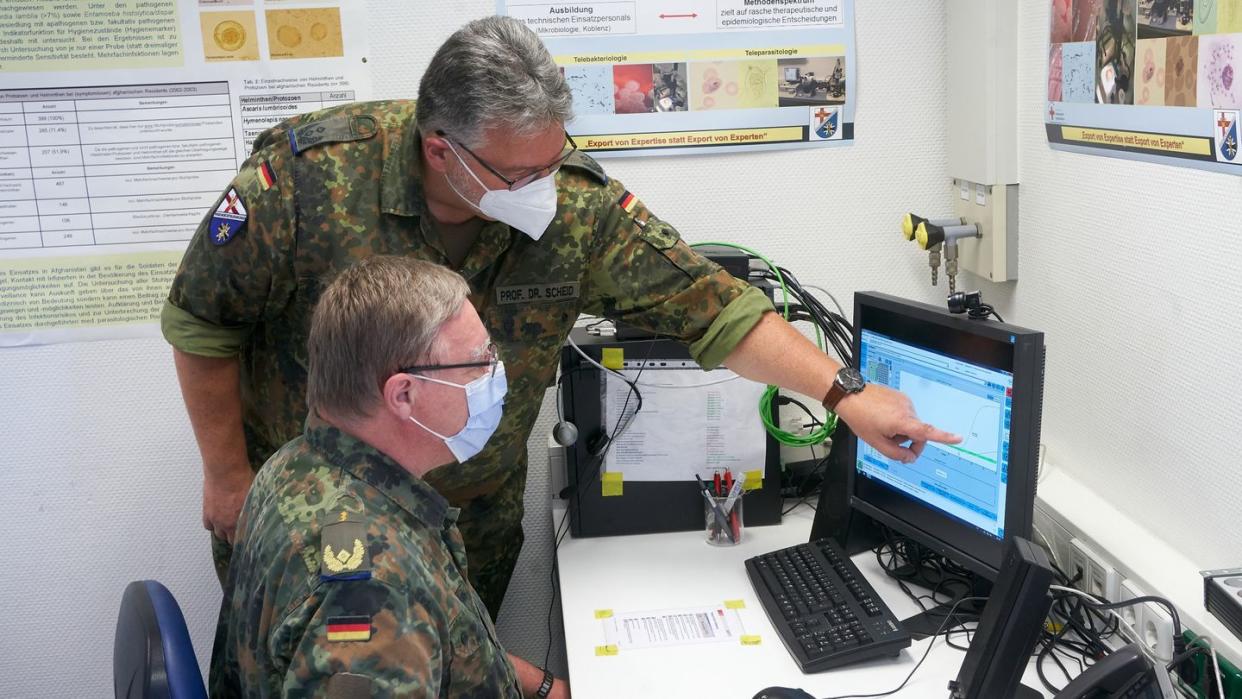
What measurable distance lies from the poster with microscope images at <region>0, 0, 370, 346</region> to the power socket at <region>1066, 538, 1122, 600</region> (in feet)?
5.25

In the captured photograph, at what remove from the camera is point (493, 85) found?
1.50m

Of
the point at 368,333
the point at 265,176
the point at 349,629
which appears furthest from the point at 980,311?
the point at 265,176

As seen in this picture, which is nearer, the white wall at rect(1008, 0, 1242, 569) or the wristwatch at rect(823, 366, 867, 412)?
the white wall at rect(1008, 0, 1242, 569)

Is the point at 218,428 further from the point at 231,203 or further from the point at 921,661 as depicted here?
the point at 921,661

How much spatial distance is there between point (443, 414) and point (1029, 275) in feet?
4.20

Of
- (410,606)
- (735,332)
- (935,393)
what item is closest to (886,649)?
(935,393)

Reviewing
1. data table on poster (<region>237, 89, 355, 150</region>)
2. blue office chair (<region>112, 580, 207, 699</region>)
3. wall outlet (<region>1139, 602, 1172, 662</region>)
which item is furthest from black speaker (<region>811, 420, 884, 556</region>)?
data table on poster (<region>237, 89, 355, 150</region>)

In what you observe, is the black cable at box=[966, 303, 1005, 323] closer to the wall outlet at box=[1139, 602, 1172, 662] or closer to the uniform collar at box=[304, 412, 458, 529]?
the wall outlet at box=[1139, 602, 1172, 662]

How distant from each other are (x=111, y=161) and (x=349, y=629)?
1.48 metres

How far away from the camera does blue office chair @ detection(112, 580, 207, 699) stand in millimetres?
1148

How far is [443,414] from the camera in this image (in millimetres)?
1312

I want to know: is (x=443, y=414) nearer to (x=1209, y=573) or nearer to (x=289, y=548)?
(x=289, y=548)

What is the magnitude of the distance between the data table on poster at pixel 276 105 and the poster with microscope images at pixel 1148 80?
139 centimetres

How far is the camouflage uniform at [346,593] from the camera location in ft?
3.70
